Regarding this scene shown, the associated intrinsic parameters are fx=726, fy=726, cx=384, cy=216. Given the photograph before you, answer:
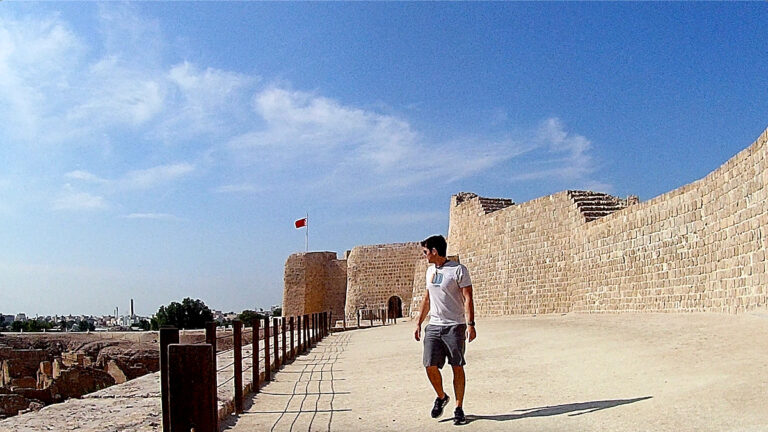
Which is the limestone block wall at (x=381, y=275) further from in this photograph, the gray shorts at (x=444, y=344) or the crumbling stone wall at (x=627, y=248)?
the gray shorts at (x=444, y=344)

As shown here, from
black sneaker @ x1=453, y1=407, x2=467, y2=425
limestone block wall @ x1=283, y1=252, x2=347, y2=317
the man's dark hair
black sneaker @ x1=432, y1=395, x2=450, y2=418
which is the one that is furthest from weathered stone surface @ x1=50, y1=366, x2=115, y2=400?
limestone block wall @ x1=283, y1=252, x2=347, y2=317

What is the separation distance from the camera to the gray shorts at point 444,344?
5.19m

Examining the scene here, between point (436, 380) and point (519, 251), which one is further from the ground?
point (519, 251)

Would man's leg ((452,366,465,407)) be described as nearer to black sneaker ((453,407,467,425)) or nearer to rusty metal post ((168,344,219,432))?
black sneaker ((453,407,467,425))

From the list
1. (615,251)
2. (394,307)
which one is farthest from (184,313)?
(615,251)

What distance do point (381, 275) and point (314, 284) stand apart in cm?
506

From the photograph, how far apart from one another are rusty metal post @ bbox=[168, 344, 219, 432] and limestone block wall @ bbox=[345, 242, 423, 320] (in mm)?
31439

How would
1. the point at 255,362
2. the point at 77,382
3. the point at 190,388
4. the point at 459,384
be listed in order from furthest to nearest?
the point at 77,382 < the point at 255,362 < the point at 459,384 < the point at 190,388

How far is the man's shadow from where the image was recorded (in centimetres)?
505

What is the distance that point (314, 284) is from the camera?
128 feet

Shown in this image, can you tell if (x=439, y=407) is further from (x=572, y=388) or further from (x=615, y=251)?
(x=615, y=251)

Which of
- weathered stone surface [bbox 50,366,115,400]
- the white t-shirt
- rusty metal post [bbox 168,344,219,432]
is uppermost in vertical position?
the white t-shirt

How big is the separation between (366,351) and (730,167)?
654 centimetres

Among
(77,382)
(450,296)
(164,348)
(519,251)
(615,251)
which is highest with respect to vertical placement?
(519,251)
